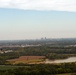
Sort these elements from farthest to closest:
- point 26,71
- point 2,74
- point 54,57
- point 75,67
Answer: point 54,57, point 75,67, point 26,71, point 2,74

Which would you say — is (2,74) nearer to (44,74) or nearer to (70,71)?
(44,74)

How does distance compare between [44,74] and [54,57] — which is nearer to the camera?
[44,74]

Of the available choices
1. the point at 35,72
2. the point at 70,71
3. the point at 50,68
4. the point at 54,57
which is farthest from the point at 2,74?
the point at 54,57

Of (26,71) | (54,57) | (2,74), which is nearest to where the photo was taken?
(2,74)

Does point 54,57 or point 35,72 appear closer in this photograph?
point 35,72

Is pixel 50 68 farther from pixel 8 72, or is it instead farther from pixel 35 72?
pixel 8 72

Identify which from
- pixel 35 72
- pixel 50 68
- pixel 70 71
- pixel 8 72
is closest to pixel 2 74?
pixel 8 72

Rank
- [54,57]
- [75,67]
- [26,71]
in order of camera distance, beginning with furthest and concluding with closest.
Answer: [54,57], [75,67], [26,71]

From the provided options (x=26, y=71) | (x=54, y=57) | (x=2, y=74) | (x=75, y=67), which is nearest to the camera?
(x=2, y=74)
